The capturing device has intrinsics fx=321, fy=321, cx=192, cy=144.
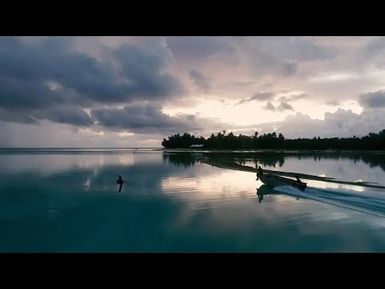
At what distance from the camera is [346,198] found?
15328 millimetres

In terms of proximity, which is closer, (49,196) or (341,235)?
(341,235)

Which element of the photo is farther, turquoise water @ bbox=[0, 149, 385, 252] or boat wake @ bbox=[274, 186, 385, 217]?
boat wake @ bbox=[274, 186, 385, 217]

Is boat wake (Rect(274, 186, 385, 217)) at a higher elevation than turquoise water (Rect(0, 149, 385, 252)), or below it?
higher

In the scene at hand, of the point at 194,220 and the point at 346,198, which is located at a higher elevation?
the point at 346,198

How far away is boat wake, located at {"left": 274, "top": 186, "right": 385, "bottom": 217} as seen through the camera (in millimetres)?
13435

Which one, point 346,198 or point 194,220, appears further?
point 346,198
